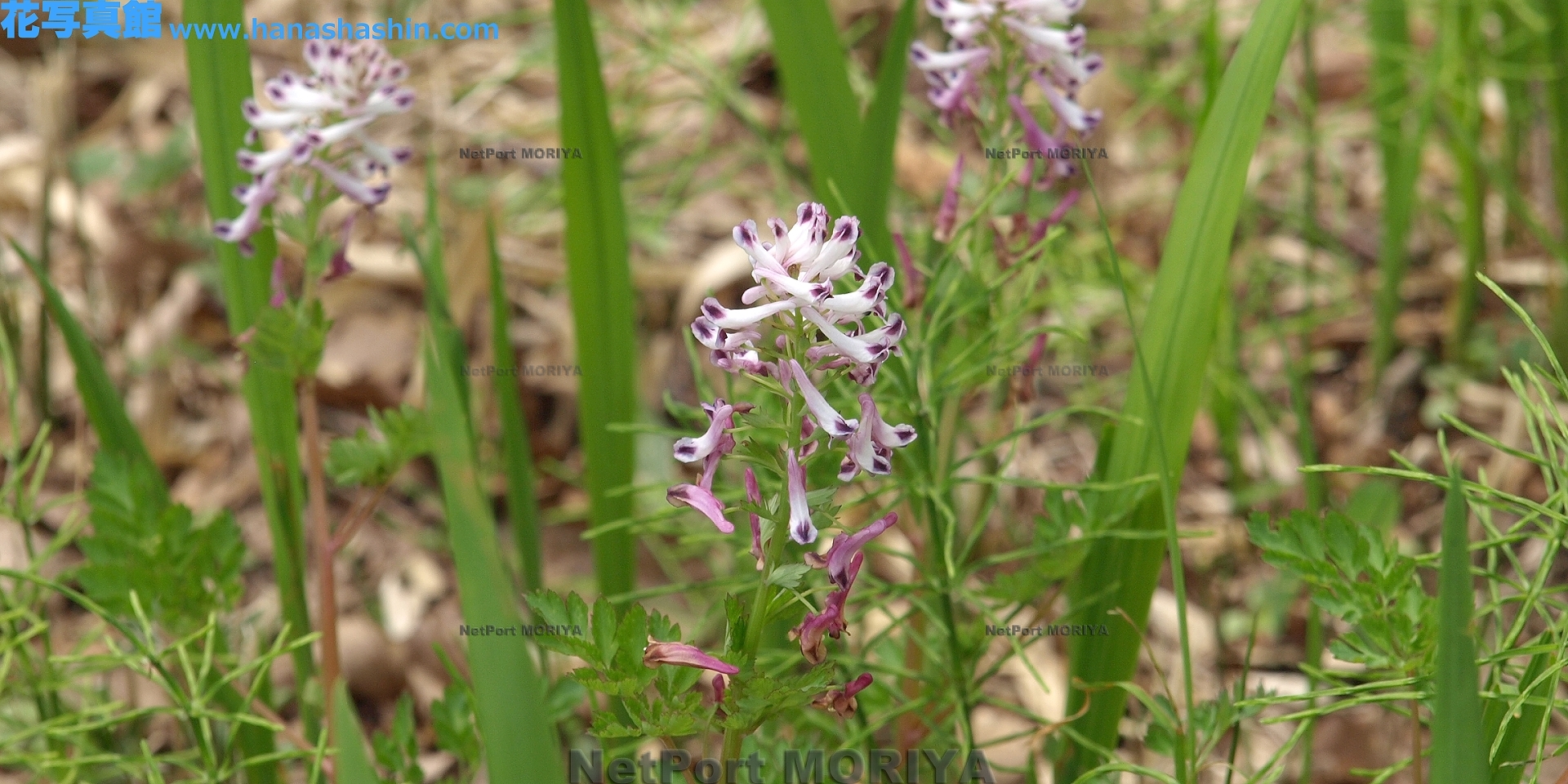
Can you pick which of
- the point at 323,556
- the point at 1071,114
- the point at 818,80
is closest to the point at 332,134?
the point at 323,556

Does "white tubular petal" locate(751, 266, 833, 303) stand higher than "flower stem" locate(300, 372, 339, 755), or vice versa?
"white tubular petal" locate(751, 266, 833, 303)

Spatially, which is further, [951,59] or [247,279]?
[247,279]

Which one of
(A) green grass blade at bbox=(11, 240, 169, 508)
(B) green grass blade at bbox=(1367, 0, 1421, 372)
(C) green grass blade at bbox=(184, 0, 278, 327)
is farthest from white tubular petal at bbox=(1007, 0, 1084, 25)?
(B) green grass blade at bbox=(1367, 0, 1421, 372)

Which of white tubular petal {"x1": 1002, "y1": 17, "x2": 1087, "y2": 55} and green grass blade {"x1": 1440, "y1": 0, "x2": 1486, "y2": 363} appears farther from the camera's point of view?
green grass blade {"x1": 1440, "y1": 0, "x2": 1486, "y2": 363}

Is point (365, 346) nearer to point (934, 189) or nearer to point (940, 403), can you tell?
point (934, 189)

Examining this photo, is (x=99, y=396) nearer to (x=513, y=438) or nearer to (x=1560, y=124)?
(x=513, y=438)

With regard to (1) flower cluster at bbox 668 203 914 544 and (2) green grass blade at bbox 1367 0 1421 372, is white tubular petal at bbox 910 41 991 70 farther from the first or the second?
(2) green grass blade at bbox 1367 0 1421 372
